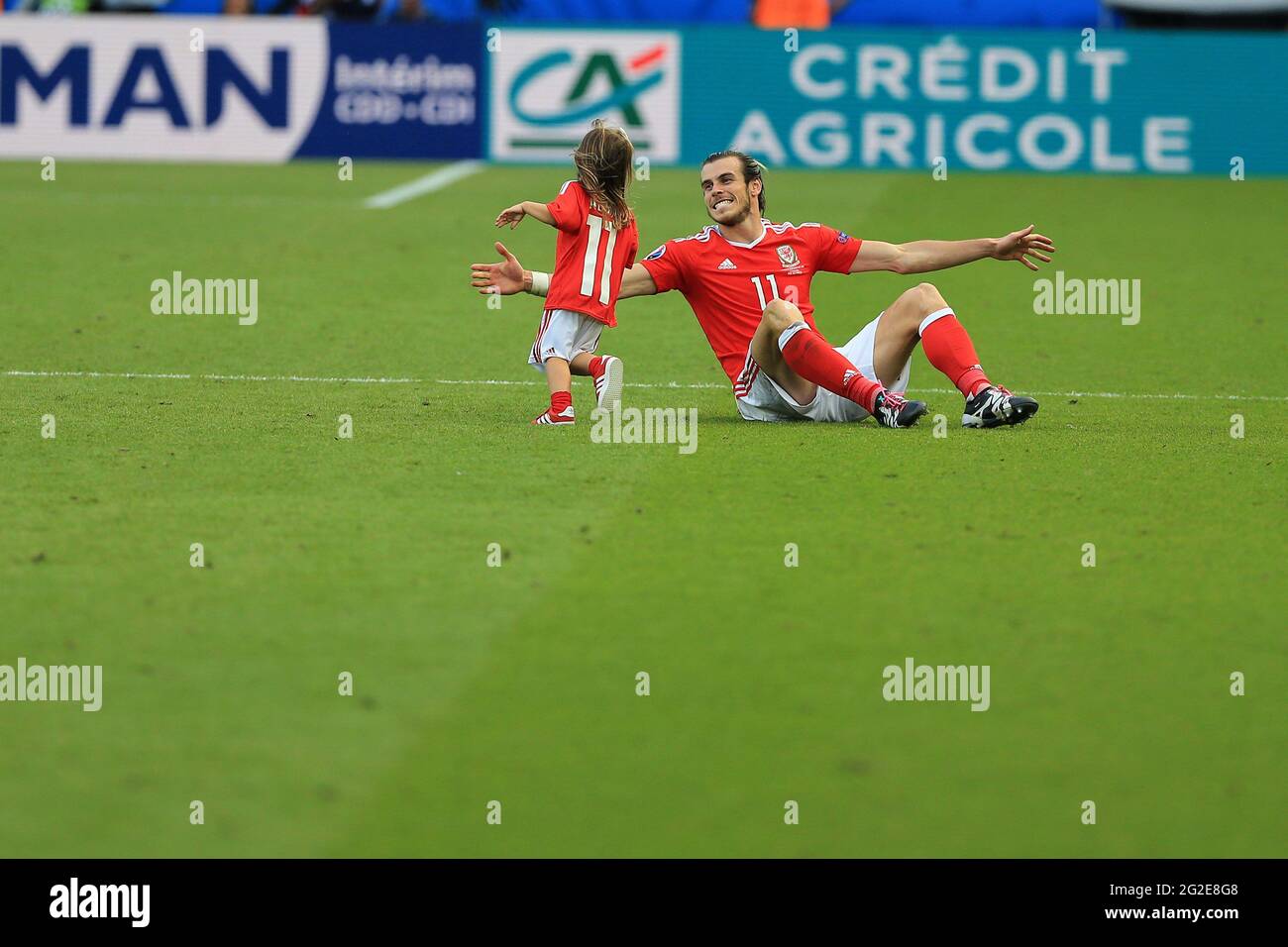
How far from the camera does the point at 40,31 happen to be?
66.0ft

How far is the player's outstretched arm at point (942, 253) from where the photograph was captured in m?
7.80

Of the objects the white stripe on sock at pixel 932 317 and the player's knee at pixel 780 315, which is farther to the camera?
the white stripe on sock at pixel 932 317

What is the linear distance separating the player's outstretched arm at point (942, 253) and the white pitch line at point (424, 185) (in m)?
9.66

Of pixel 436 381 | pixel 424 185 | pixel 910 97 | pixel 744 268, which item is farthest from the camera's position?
pixel 910 97

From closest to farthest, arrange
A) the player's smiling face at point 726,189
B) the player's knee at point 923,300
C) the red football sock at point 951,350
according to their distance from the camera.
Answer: the red football sock at point 951,350 → the player's knee at point 923,300 → the player's smiling face at point 726,189

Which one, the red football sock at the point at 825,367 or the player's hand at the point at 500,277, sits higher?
the player's hand at the point at 500,277

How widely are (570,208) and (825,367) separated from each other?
1184 millimetres

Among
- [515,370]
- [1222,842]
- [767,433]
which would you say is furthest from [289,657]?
[515,370]

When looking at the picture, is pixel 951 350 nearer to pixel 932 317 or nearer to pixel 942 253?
pixel 932 317

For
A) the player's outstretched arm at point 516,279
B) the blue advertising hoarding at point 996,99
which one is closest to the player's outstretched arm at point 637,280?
the player's outstretched arm at point 516,279

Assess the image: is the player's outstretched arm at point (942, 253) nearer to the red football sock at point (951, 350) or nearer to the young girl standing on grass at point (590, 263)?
the red football sock at point (951, 350)

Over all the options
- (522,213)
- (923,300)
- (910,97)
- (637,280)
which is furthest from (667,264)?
(910,97)

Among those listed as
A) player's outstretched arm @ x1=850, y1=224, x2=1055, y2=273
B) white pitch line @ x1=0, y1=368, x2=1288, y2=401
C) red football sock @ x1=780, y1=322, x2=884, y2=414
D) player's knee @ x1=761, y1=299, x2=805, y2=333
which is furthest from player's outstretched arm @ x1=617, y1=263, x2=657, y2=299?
white pitch line @ x1=0, y1=368, x2=1288, y2=401

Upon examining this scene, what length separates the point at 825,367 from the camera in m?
7.69
